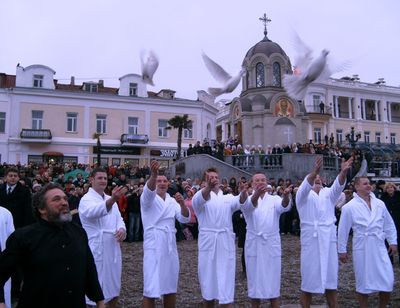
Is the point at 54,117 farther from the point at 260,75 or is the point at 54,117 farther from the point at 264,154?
the point at 264,154

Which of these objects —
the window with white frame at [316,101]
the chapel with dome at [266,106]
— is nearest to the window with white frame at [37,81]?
the chapel with dome at [266,106]

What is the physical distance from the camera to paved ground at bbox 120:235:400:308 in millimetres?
7891

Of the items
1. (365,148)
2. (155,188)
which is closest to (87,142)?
(365,148)

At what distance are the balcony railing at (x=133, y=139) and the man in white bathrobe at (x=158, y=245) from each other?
1420 inches

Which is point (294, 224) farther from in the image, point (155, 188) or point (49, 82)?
point (49, 82)

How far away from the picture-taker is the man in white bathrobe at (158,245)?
6.31 meters

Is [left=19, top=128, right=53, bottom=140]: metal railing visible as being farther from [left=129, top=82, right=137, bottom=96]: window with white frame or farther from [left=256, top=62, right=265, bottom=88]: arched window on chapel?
[left=256, top=62, right=265, bottom=88]: arched window on chapel

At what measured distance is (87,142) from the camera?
1652 inches

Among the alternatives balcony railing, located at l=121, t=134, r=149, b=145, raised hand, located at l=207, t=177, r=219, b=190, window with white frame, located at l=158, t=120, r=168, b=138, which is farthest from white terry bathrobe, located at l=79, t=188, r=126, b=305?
window with white frame, located at l=158, t=120, r=168, b=138

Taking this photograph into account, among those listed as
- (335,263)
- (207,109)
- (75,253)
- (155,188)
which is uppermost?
(207,109)

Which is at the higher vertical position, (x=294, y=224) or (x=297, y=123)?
(x=297, y=123)

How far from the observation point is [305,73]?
10.7 meters

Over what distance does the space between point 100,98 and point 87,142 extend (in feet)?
14.5

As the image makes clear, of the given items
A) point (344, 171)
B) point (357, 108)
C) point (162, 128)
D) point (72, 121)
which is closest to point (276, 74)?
point (162, 128)
